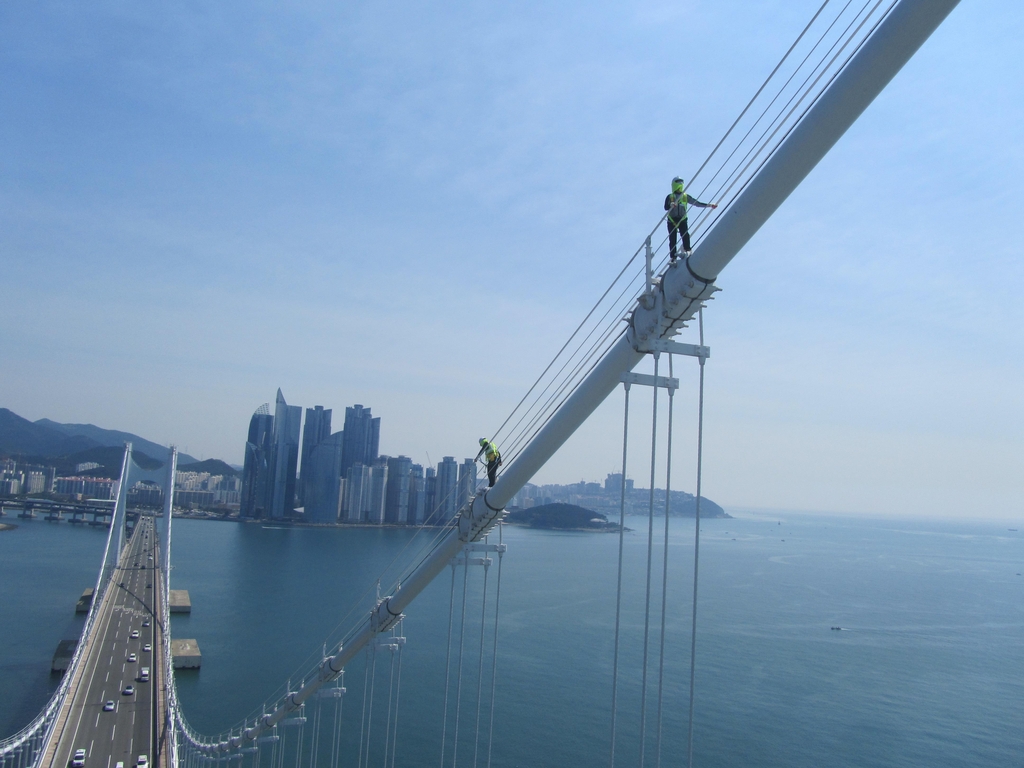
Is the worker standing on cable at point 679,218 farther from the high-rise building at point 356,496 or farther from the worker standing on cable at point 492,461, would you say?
the high-rise building at point 356,496

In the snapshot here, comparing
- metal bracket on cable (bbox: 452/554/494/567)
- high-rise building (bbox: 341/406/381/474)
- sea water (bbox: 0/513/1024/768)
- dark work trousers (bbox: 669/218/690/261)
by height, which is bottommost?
sea water (bbox: 0/513/1024/768)

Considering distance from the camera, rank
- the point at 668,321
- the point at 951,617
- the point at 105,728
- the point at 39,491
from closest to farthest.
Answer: the point at 668,321, the point at 105,728, the point at 951,617, the point at 39,491

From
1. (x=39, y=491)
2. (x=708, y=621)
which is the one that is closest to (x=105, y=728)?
(x=708, y=621)

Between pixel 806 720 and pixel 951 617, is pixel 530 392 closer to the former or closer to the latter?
pixel 806 720

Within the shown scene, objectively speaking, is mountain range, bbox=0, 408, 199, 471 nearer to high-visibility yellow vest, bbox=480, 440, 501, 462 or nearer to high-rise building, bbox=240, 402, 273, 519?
high-rise building, bbox=240, 402, 273, 519

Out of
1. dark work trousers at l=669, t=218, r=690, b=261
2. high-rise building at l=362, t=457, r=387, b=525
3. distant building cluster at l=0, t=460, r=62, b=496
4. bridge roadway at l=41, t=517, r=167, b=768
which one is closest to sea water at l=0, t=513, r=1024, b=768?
bridge roadway at l=41, t=517, r=167, b=768

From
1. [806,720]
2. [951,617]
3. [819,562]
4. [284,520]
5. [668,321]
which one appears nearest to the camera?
[668,321]
